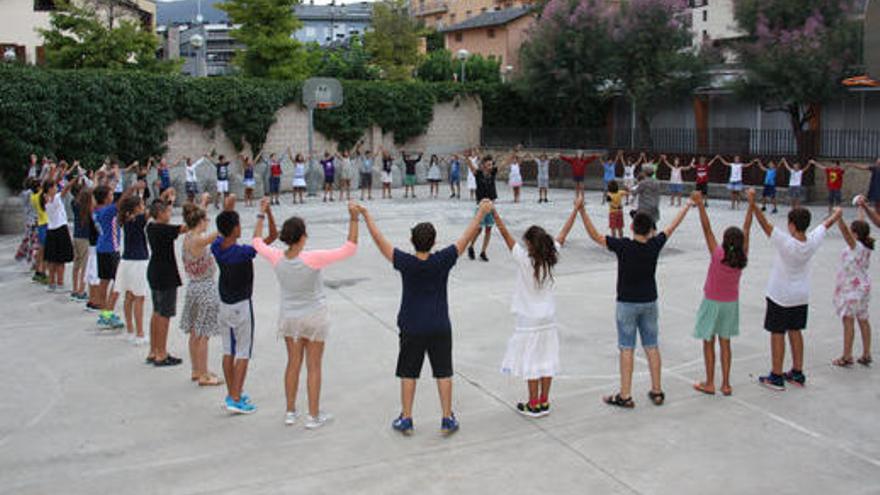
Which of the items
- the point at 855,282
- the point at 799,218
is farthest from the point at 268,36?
the point at 799,218

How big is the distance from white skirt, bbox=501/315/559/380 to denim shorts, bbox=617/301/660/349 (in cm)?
70

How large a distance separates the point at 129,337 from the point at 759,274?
364 inches

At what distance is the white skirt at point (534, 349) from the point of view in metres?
6.67

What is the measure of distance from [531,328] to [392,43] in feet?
152

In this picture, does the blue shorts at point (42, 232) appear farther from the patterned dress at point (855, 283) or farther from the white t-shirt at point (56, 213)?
the patterned dress at point (855, 283)

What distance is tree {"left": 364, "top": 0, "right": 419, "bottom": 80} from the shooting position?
167 feet

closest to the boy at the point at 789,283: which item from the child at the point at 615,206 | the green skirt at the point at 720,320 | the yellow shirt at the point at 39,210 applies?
the green skirt at the point at 720,320

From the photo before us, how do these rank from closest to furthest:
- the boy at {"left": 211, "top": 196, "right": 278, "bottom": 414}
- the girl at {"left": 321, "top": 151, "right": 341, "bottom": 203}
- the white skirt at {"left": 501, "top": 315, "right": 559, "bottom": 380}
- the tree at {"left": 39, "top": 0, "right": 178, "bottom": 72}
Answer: the white skirt at {"left": 501, "top": 315, "right": 559, "bottom": 380} < the boy at {"left": 211, "top": 196, "right": 278, "bottom": 414} < the girl at {"left": 321, "top": 151, "right": 341, "bottom": 203} < the tree at {"left": 39, "top": 0, "right": 178, "bottom": 72}

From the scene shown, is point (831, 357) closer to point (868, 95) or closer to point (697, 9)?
point (868, 95)

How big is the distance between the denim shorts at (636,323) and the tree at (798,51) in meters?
20.8

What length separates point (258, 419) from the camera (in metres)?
6.98

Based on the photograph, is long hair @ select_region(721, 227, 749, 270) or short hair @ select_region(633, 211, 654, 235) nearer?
short hair @ select_region(633, 211, 654, 235)

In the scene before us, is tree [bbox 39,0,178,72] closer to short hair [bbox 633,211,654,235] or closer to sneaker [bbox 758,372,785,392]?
short hair [bbox 633,211,654,235]

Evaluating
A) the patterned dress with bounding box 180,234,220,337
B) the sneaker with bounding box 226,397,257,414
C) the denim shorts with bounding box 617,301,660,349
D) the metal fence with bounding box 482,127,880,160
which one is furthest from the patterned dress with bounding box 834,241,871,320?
the metal fence with bounding box 482,127,880,160
